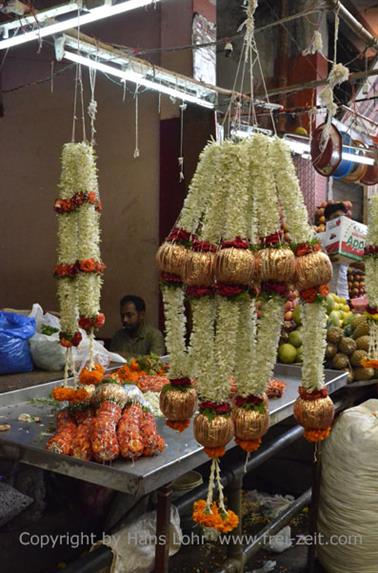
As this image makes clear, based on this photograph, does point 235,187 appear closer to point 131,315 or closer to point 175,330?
point 175,330

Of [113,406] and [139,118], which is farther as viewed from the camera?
[139,118]

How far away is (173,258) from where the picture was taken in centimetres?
165

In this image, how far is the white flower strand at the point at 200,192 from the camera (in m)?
1.69

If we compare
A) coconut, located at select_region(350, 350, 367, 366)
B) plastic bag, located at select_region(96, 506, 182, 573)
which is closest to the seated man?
coconut, located at select_region(350, 350, 367, 366)

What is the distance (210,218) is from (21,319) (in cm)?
267

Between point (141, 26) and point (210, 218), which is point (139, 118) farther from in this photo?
point (210, 218)

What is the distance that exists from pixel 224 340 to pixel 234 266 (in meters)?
0.24

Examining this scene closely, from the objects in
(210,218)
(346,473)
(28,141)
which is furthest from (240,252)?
(28,141)

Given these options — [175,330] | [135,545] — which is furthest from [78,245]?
[135,545]

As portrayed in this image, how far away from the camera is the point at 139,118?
609 centimetres

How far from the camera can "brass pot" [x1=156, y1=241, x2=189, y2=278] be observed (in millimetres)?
1641

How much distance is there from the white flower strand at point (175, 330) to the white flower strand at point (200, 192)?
0.71ft

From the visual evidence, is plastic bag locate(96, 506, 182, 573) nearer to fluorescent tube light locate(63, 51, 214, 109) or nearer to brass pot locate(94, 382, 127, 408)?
brass pot locate(94, 382, 127, 408)

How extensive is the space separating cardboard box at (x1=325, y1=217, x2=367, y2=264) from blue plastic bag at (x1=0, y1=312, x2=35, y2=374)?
3.10 m
